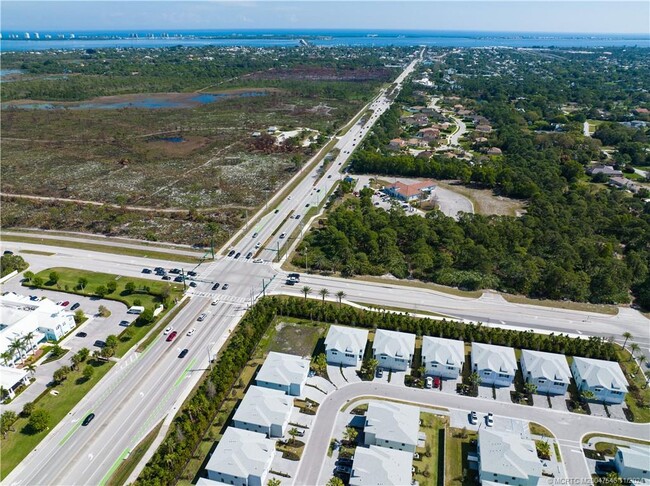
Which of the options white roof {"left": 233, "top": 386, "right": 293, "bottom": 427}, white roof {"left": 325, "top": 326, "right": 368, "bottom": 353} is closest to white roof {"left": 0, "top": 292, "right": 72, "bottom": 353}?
white roof {"left": 233, "top": 386, "right": 293, "bottom": 427}

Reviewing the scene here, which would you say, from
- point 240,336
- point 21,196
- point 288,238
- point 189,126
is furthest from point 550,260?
point 189,126

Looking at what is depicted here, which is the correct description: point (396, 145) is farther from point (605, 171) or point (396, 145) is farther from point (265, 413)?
point (265, 413)

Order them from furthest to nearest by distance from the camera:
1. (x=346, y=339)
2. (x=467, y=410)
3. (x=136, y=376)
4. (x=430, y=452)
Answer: (x=346, y=339), (x=136, y=376), (x=467, y=410), (x=430, y=452)

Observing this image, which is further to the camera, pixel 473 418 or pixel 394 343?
pixel 394 343

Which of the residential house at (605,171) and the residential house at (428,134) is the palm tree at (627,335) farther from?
the residential house at (428,134)

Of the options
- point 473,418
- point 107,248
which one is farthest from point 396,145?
point 473,418
